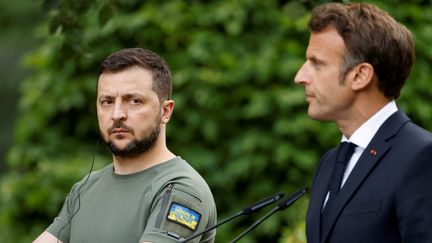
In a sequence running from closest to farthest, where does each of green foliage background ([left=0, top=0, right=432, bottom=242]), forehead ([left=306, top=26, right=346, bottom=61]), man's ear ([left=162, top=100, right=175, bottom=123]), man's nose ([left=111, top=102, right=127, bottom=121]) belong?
forehead ([left=306, top=26, right=346, bottom=61]), man's nose ([left=111, top=102, right=127, bottom=121]), man's ear ([left=162, top=100, right=175, bottom=123]), green foliage background ([left=0, top=0, right=432, bottom=242])

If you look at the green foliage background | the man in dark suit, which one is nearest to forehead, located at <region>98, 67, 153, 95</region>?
the man in dark suit

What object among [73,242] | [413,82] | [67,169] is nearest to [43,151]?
[67,169]

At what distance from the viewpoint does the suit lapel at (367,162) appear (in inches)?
134

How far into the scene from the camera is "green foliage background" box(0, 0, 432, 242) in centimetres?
675

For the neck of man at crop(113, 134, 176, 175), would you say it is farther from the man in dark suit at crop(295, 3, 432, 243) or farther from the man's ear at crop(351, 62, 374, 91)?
the man's ear at crop(351, 62, 374, 91)

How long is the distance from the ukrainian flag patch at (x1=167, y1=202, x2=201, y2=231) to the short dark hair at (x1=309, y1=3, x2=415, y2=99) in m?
0.69

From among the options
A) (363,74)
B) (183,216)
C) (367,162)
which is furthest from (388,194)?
(183,216)

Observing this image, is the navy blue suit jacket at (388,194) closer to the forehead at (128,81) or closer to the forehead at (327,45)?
the forehead at (327,45)

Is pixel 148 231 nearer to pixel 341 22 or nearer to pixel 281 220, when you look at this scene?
pixel 341 22

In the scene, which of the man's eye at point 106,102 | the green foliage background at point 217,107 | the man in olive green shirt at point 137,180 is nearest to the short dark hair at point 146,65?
the man in olive green shirt at point 137,180

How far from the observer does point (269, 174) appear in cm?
688

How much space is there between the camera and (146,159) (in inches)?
147

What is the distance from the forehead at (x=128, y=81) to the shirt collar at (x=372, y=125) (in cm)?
76

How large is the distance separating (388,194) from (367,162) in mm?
171
